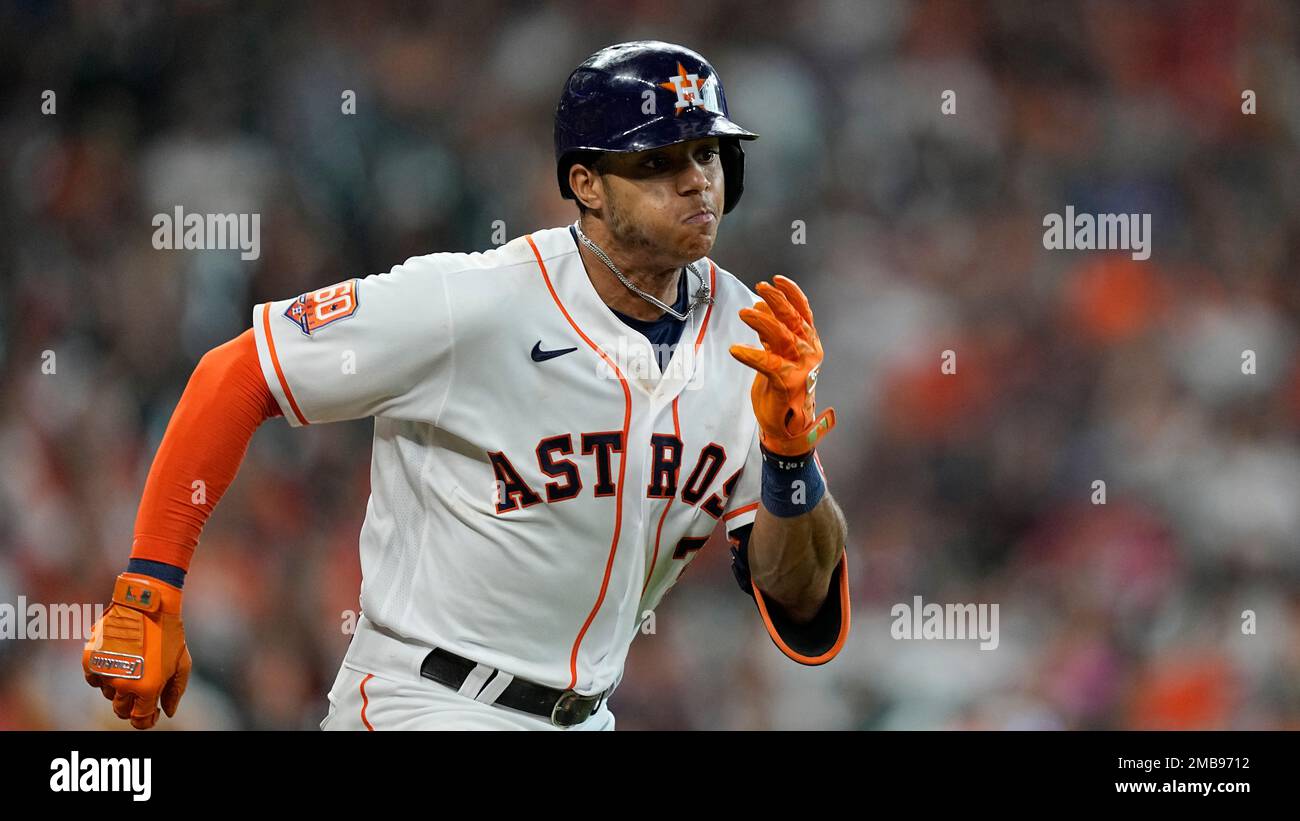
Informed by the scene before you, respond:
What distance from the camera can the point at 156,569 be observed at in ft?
7.58

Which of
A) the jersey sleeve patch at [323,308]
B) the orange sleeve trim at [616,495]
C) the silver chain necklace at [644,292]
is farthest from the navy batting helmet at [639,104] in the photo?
the jersey sleeve patch at [323,308]

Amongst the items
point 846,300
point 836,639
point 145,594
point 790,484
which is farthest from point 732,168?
point 846,300

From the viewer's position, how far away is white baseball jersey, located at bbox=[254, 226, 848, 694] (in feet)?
7.65

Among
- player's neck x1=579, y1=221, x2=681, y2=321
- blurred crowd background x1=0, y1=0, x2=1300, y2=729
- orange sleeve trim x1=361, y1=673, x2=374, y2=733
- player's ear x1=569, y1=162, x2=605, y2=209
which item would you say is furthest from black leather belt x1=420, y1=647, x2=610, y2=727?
blurred crowd background x1=0, y1=0, x2=1300, y2=729

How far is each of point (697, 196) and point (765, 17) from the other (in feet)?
8.99

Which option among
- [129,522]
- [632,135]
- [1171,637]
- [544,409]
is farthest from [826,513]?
[129,522]

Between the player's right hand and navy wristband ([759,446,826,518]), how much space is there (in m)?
1.02

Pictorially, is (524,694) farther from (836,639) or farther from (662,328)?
(662,328)

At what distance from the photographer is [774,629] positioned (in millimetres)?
2588

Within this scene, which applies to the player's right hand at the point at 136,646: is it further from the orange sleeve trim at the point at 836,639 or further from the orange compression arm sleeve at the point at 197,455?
the orange sleeve trim at the point at 836,639

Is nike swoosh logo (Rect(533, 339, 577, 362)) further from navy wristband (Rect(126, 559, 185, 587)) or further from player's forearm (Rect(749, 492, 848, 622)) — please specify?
navy wristband (Rect(126, 559, 185, 587))

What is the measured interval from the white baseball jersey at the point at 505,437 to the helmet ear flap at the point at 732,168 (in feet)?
1.16

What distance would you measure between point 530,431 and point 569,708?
501mm
